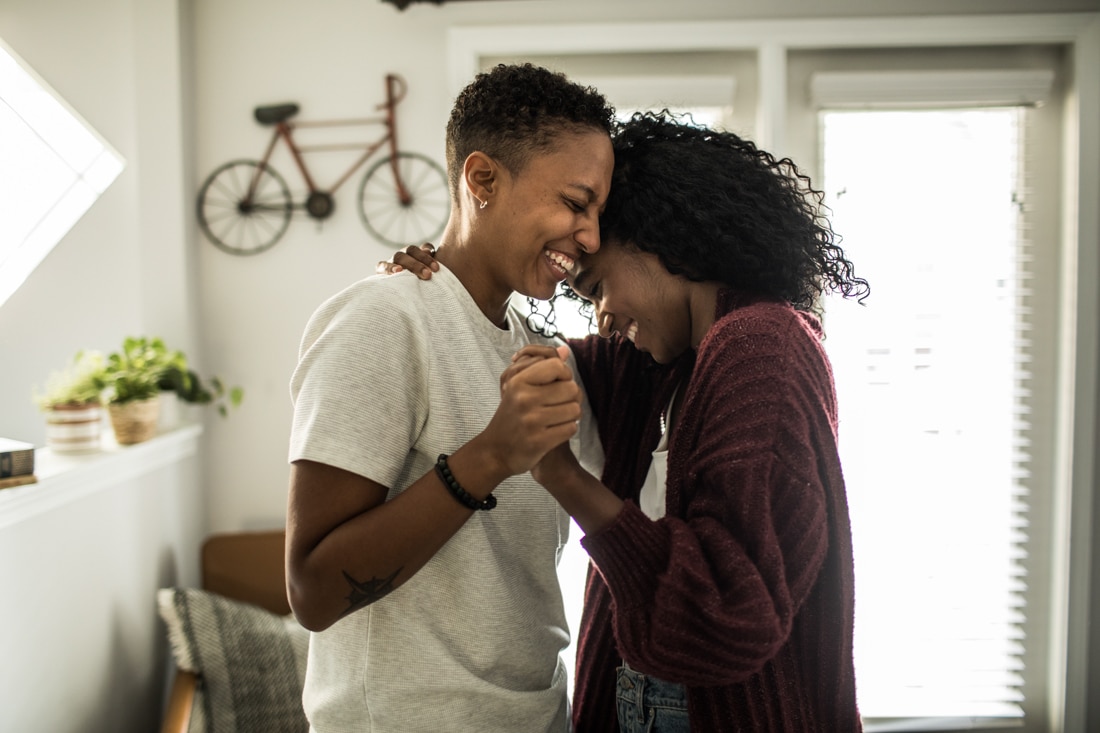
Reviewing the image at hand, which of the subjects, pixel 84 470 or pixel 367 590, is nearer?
pixel 367 590

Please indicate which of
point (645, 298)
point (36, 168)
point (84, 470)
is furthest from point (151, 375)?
point (645, 298)

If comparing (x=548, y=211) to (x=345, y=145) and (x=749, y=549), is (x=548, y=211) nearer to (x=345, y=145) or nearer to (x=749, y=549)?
(x=749, y=549)

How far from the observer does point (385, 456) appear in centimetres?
87

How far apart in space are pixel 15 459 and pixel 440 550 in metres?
1.16

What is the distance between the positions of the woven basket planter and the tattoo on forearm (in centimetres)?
Answer: 154

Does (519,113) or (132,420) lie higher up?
(519,113)

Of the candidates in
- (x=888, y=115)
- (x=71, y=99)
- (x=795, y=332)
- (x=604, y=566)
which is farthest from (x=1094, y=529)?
(x=71, y=99)

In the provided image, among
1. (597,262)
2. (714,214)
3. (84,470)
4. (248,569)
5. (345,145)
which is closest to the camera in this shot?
(714,214)

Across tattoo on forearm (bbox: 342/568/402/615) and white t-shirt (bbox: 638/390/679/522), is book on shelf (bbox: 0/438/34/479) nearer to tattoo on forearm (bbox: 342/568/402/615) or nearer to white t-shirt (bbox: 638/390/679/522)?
tattoo on forearm (bbox: 342/568/402/615)

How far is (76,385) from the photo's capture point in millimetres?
2016

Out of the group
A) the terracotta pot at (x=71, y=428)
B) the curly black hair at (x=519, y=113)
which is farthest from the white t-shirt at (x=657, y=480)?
the terracotta pot at (x=71, y=428)

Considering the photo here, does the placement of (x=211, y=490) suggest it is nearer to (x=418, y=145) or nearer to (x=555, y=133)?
(x=418, y=145)

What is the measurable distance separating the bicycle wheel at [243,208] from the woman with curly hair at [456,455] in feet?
5.60

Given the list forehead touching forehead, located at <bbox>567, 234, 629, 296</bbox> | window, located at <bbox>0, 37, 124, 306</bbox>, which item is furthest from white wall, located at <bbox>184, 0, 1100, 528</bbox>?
forehead touching forehead, located at <bbox>567, 234, 629, 296</bbox>
